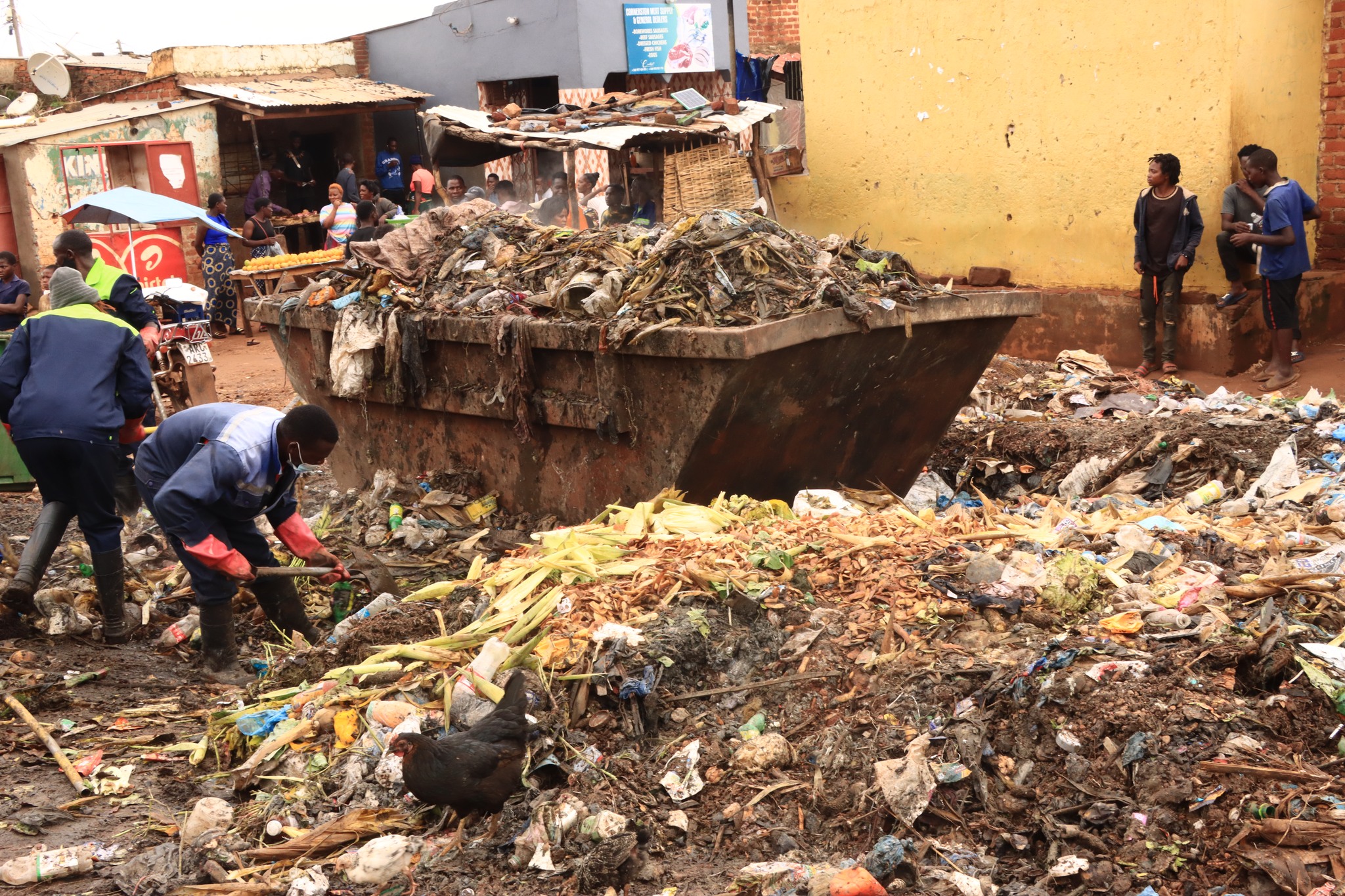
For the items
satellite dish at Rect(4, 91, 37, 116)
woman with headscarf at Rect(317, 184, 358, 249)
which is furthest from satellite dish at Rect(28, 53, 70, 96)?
woman with headscarf at Rect(317, 184, 358, 249)

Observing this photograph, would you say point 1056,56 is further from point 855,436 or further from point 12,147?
point 12,147

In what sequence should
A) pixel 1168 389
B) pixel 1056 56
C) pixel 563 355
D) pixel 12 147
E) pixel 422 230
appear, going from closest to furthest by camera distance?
pixel 563 355 < pixel 422 230 < pixel 1168 389 < pixel 1056 56 < pixel 12 147

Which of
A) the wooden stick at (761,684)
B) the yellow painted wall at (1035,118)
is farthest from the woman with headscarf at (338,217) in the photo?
the wooden stick at (761,684)

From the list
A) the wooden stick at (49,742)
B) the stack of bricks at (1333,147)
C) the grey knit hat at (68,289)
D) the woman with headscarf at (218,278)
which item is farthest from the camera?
the woman with headscarf at (218,278)

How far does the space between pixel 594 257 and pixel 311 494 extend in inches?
114

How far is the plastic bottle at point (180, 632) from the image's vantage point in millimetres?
5387

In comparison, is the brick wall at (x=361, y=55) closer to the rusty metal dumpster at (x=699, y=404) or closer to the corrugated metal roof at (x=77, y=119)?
the corrugated metal roof at (x=77, y=119)

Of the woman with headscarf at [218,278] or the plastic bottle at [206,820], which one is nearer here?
the plastic bottle at [206,820]

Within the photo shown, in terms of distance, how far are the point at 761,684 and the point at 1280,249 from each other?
6.34 m

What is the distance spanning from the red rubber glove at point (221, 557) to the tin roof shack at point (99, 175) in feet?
36.3

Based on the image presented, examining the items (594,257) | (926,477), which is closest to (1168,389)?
(926,477)

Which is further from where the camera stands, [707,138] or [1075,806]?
[707,138]

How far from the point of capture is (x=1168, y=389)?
28.7 ft

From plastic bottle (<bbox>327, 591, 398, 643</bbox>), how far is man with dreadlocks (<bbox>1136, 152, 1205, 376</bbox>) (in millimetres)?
6440
